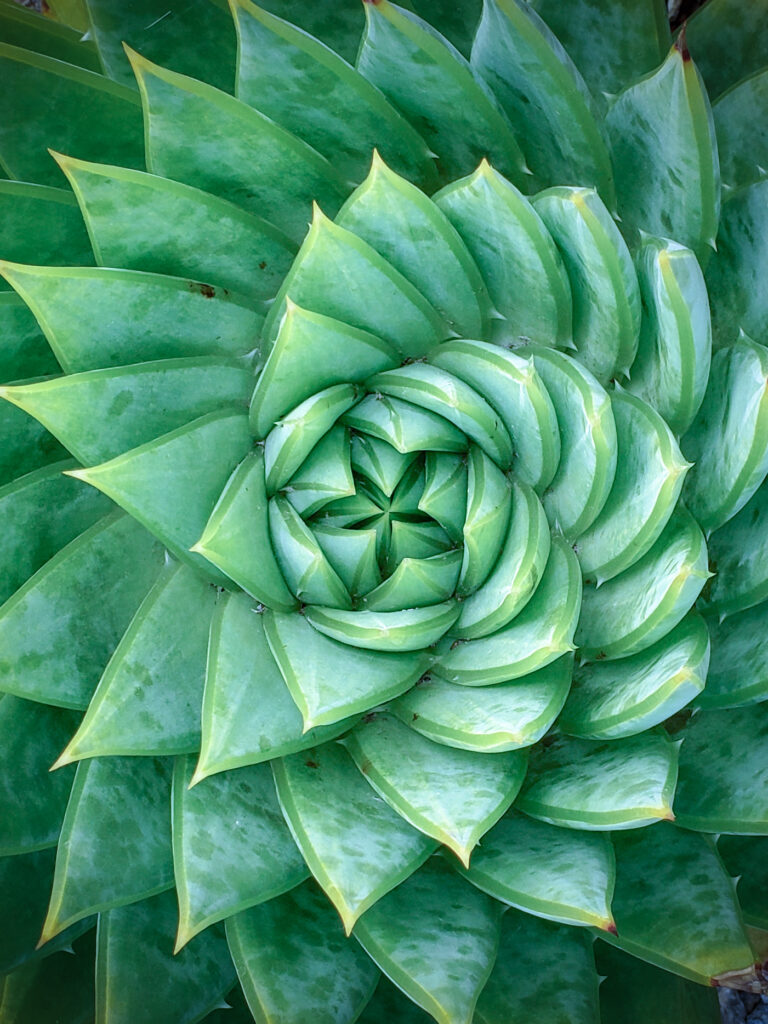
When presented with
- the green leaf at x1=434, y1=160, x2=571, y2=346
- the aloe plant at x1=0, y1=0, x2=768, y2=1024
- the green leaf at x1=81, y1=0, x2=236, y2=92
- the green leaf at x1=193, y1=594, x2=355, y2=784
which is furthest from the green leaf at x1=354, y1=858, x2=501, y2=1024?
the green leaf at x1=81, y1=0, x2=236, y2=92

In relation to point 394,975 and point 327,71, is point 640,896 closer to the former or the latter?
point 394,975

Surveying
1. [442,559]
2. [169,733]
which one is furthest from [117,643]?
[442,559]

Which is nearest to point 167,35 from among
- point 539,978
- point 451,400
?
point 451,400

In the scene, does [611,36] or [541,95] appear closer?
[541,95]

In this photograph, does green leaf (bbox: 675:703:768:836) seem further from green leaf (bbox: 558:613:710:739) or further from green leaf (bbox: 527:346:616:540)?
green leaf (bbox: 527:346:616:540)

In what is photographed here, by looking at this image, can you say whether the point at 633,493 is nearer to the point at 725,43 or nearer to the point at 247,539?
the point at 247,539

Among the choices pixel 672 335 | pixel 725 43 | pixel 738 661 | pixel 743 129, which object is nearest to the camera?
pixel 672 335

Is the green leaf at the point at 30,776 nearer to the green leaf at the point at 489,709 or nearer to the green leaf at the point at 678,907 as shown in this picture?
the green leaf at the point at 489,709
